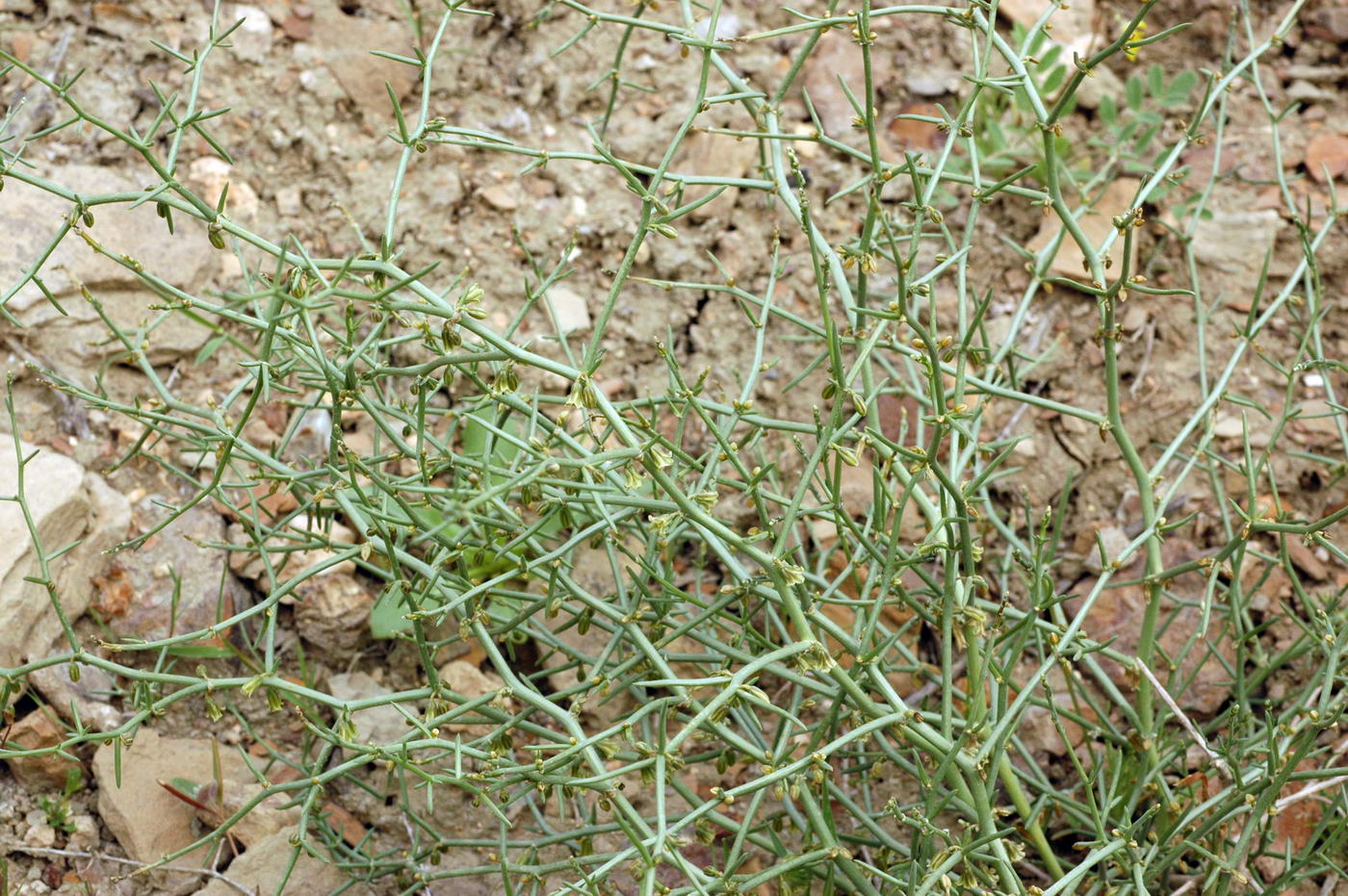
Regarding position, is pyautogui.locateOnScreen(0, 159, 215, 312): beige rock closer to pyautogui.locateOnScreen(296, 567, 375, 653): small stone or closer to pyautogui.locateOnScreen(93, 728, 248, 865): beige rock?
pyautogui.locateOnScreen(296, 567, 375, 653): small stone

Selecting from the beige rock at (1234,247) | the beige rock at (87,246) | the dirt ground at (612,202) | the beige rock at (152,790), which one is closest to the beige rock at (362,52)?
the dirt ground at (612,202)

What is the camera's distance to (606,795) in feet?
5.50

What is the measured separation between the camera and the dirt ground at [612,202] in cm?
283

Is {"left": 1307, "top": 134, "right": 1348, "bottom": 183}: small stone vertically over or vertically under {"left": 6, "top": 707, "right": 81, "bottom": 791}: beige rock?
over

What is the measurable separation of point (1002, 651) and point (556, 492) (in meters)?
0.84

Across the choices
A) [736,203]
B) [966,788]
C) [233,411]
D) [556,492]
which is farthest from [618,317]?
[966,788]

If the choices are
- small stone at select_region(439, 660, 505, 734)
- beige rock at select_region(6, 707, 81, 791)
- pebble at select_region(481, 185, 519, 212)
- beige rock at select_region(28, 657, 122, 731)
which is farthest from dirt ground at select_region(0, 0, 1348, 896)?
beige rock at select_region(6, 707, 81, 791)

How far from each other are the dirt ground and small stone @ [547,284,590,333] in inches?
1.3

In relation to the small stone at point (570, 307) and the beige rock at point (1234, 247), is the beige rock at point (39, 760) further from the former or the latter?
the beige rock at point (1234, 247)

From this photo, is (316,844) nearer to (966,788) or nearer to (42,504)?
(42,504)

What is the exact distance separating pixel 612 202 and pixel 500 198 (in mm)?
284

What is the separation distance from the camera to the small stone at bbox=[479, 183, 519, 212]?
3.15 meters

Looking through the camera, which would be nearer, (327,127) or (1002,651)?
(1002,651)

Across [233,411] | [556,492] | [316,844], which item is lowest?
[316,844]
